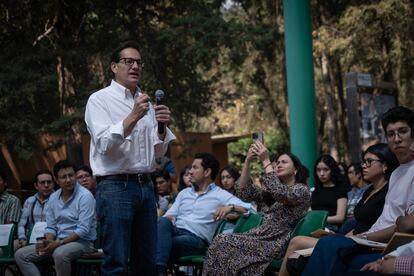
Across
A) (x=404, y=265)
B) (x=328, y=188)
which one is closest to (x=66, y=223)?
(x=328, y=188)

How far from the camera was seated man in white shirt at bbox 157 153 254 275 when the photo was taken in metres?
7.77

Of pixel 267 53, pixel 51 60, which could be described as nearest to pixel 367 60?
Result: pixel 267 53

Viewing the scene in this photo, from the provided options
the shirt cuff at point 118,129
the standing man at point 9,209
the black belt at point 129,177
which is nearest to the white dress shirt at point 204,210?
the standing man at point 9,209

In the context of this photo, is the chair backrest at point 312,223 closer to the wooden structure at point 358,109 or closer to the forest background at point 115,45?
the wooden structure at point 358,109

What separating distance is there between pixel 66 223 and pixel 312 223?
277cm

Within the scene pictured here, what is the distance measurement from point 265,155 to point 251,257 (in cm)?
91

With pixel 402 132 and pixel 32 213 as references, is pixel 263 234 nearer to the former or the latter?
pixel 402 132

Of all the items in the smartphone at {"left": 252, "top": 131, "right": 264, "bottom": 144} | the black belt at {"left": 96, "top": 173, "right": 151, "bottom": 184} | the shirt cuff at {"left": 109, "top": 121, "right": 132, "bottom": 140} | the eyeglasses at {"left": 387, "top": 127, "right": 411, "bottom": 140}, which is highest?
the shirt cuff at {"left": 109, "top": 121, "right": 132, "bottom": 140}

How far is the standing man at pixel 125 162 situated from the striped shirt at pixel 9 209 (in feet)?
13.5

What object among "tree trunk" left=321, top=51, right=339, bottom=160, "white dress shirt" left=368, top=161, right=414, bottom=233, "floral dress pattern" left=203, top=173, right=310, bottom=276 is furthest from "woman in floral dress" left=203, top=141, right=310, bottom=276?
"tree trunk" left=321, top=51, right=339, bottom=160

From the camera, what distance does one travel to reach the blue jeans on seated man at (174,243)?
301 inches

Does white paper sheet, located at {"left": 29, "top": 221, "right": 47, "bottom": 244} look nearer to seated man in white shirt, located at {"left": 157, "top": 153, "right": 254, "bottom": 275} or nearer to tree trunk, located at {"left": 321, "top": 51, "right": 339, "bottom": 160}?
seated man in white shirt, located at {"left": 157, "top": 153, "right": 254, "bottom": 275}

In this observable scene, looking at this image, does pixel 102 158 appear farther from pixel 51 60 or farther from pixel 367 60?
pixel 367 60

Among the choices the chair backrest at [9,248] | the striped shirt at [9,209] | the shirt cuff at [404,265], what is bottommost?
the chair backrest at [9,248]
